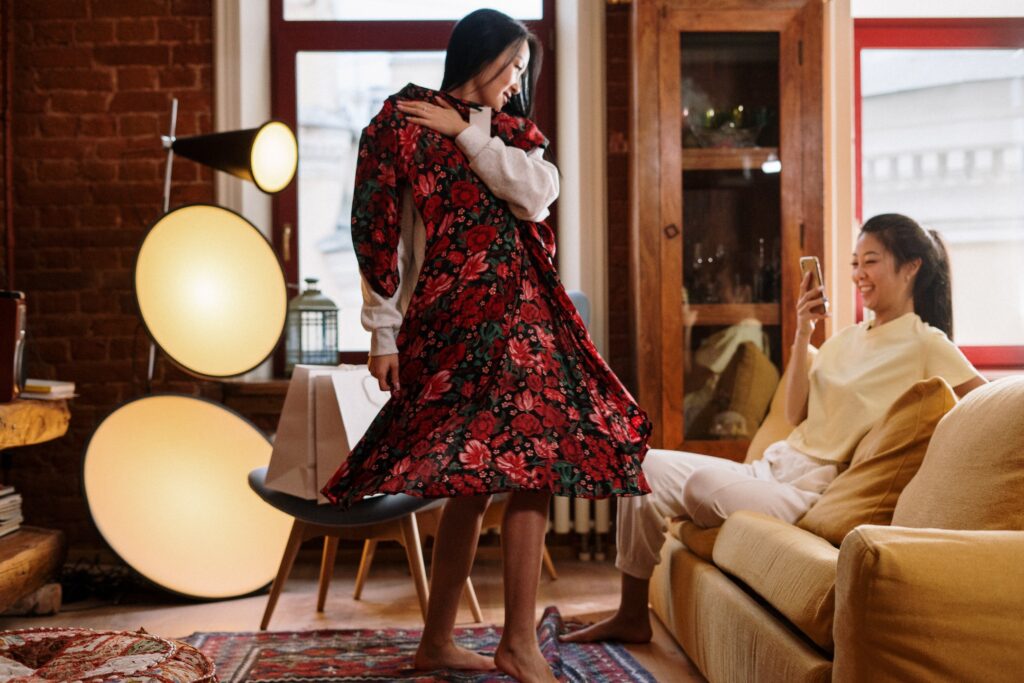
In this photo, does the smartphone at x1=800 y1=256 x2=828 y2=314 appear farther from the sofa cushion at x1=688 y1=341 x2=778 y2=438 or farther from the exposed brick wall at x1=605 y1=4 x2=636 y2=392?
the exposed brick wall at x1=605 y1=4 x2=636 y2=392

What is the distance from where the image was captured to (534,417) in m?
1.80

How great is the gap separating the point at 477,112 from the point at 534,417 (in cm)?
58

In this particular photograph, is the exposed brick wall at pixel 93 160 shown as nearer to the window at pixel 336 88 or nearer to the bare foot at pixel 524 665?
the window at pixel 336 88

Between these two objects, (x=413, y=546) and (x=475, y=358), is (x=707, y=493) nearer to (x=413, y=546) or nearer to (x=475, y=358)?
(x=475, y=358)

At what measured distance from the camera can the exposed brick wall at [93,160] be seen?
3732 millimetres

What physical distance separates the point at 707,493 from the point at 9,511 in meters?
2.03

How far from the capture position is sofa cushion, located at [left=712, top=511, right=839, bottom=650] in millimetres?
1546

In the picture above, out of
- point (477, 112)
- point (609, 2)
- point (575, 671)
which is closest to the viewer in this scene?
point (477, 112)

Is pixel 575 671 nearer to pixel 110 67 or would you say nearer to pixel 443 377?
pixel 443 377

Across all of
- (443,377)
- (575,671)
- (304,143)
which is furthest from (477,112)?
(304,143)

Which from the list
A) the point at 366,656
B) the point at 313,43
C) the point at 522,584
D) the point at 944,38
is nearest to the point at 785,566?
the point at 522,584

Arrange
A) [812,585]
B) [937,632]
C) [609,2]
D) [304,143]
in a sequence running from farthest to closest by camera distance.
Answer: [304,143], [609,2], [812,585], [937,632]

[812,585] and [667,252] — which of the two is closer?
[812,585]

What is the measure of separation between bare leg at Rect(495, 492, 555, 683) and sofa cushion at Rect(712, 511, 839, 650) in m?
0.39
